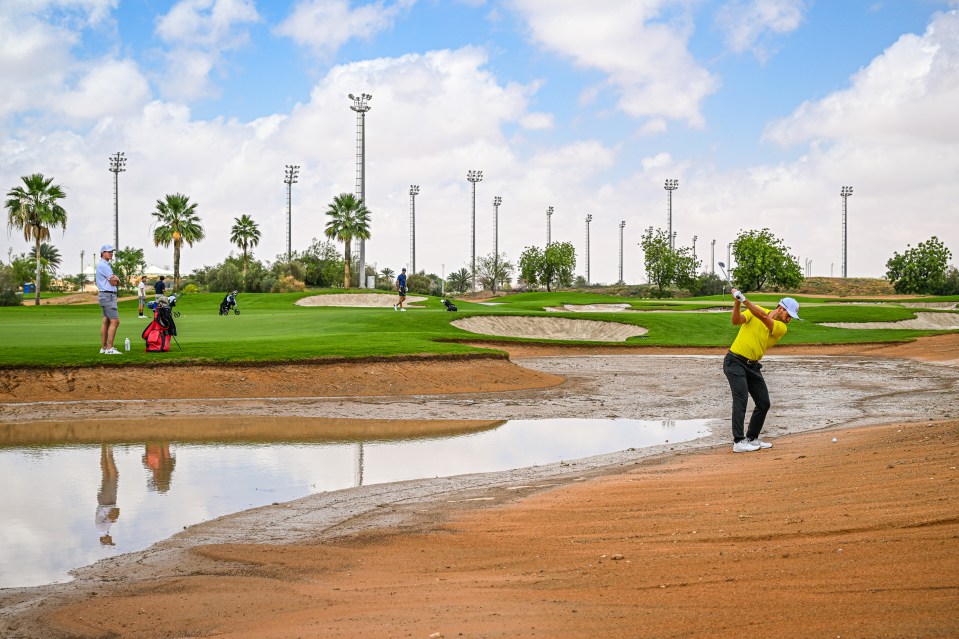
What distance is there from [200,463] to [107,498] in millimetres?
2492

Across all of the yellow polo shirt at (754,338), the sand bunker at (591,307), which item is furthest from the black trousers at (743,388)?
the sand bunker at (591,307)

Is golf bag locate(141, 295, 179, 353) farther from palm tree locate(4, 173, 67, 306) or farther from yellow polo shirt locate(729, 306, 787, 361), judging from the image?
palm tree locate(4, 173, 67, 306)

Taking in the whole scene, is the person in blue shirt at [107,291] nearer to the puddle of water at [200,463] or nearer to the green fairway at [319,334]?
the green fairway at [319,334]

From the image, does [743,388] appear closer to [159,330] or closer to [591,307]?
[159,330]

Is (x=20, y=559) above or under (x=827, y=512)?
under

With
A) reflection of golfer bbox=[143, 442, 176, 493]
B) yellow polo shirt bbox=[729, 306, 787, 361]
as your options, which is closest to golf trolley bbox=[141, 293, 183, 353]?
reflection of golfer bbox=[143, 442, 176, 493]

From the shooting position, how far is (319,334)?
105ft

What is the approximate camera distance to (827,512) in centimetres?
765

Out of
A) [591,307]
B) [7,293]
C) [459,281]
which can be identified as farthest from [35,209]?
[459,281]

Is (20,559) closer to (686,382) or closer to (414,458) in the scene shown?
(414,458)

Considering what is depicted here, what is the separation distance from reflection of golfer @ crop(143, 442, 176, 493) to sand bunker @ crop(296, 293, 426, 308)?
172ft

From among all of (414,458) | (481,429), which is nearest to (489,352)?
(481,429)

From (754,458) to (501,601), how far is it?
7.03 m

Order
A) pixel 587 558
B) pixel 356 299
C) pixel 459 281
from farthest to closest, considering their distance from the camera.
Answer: pixel 459 281
pixel 356 299
pixel 587 558
